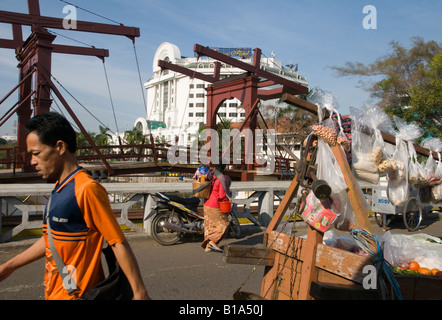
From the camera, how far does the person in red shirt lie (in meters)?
6.14

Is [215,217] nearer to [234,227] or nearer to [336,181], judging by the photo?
[234,227]

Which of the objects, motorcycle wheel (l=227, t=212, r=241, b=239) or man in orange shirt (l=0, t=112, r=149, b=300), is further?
motorcycle wheel (l=227, t=212, r=241, b=239)

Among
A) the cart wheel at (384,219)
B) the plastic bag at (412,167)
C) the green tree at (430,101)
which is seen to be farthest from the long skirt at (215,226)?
the green tree at (430,101)

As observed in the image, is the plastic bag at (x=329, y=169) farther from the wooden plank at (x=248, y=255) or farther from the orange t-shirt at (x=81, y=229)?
the orange t-shirt at (x=81, y=229)

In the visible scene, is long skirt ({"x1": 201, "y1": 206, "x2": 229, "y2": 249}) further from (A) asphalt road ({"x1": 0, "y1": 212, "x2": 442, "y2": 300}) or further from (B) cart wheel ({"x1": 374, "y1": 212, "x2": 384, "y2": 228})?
(B) cart wheel ({"x1": 374, "y1": 212, "x2": 384, "y2": 228})

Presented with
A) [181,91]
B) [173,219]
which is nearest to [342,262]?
[173,219]

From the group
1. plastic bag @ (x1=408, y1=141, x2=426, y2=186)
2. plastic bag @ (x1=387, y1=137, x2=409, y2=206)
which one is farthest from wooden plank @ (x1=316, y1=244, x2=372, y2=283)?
plastic bag @ (x1=408, y1=141, x2=426, y2=186)

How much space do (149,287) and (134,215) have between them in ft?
12.5

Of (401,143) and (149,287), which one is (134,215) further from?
(401,143)

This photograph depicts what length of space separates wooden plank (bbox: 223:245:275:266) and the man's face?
4.59 ft

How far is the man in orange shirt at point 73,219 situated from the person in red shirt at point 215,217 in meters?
4.31

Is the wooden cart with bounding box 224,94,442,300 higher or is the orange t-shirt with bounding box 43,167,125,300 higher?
the orange t-shirt with bounding box 43,167,125,300
